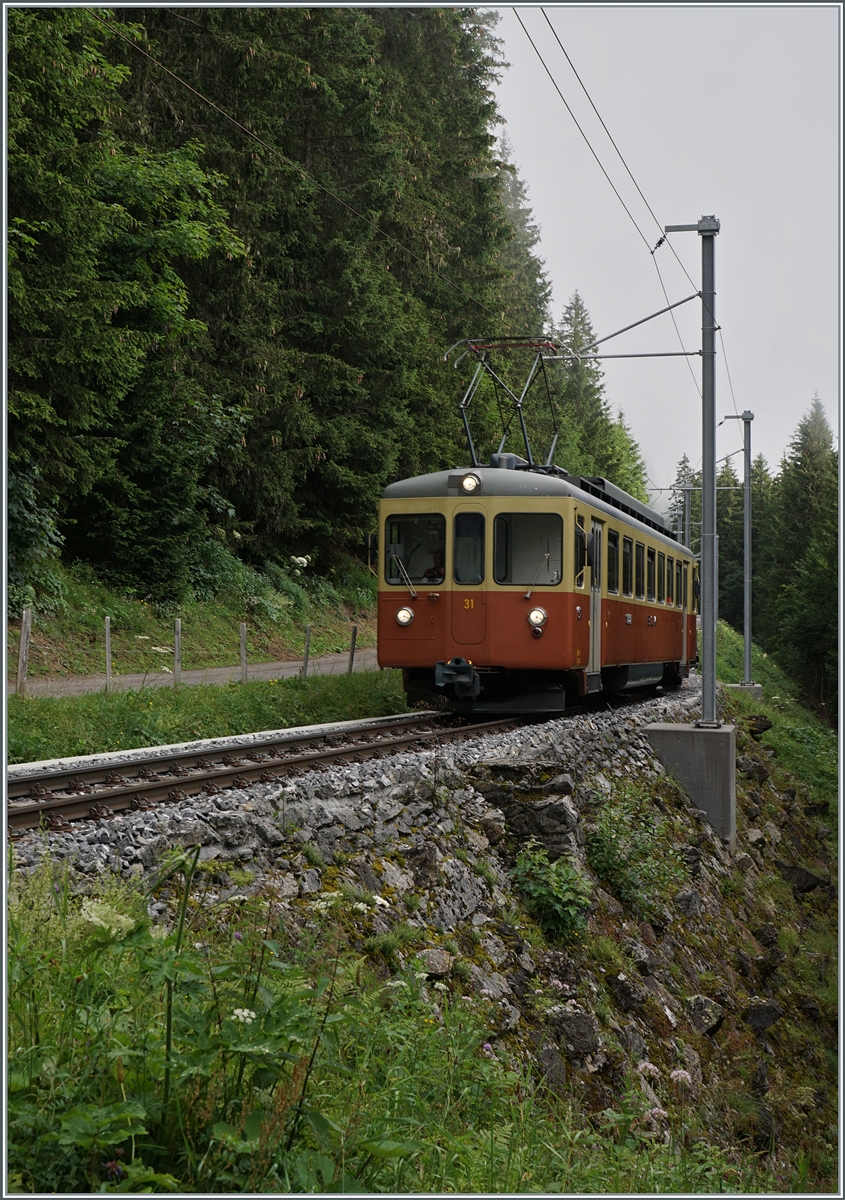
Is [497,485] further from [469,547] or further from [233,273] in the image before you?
A: [233,273]

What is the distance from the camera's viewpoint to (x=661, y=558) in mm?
20422

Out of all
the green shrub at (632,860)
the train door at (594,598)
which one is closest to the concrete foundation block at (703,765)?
the train door at (594,598)

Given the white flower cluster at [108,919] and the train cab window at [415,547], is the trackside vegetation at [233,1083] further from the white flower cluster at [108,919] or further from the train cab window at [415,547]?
the train cab window at [415,547]

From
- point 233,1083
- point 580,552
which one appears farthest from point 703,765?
point 233,1083

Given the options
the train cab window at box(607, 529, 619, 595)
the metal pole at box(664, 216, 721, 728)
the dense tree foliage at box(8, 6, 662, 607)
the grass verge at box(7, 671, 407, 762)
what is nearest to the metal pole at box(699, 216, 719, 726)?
the metal pole at box(664, 216, 721, 728)

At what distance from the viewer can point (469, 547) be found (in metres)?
13.2

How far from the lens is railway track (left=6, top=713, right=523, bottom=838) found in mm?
6512

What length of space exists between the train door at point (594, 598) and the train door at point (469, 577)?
57.7 inches

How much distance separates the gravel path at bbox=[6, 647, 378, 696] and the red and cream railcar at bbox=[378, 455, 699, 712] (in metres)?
3.46

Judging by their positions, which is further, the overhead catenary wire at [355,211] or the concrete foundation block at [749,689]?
the concrete foundation block at [749,689]

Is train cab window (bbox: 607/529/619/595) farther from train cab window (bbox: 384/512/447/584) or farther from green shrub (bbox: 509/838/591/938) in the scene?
green shrub (bbox: 509/838/591/938)

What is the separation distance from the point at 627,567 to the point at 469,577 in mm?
4345

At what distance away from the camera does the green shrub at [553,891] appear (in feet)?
24.4

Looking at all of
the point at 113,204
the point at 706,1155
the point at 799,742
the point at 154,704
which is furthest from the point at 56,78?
the point at 799,742
